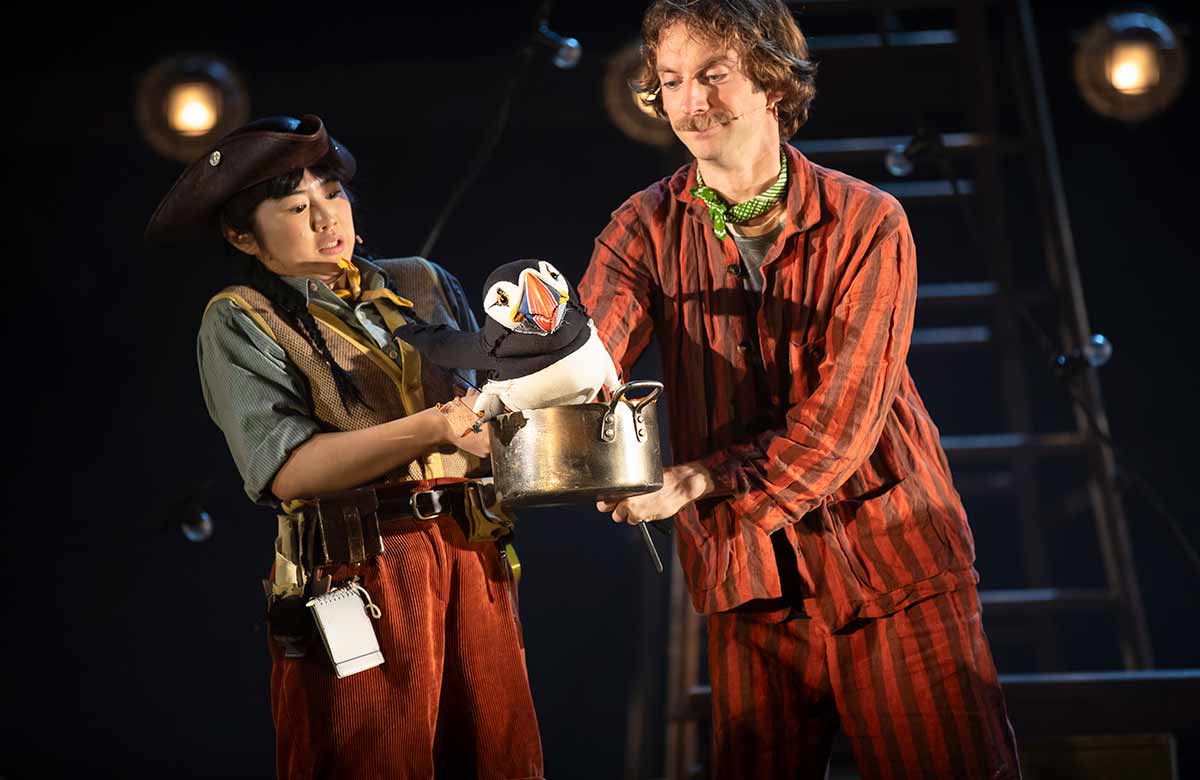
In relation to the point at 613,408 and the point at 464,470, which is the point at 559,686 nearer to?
the point at 464,470

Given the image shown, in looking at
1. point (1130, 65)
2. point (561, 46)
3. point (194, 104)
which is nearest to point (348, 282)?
point (561, 46)

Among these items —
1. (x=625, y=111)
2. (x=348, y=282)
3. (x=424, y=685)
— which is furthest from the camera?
(x=625, y=111)

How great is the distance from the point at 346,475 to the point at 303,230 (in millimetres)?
475

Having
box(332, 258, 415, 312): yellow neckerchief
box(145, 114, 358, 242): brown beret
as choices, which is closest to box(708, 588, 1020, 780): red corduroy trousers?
box(332, 258, 415, 312): yellow neckerchief

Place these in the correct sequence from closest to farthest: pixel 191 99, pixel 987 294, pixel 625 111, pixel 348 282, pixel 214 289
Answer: pixel 348 282
pixel 987 294
pixel 191 99
pixel 625 111
pixel 214 289

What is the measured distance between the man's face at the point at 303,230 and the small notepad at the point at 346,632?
62cm

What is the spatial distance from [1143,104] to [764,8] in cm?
→ 400

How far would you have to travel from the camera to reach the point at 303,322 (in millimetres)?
2473

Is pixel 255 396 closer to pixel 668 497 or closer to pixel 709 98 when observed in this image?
pixel 668 497

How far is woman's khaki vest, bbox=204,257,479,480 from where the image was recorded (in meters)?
2.46

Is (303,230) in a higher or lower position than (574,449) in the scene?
higher

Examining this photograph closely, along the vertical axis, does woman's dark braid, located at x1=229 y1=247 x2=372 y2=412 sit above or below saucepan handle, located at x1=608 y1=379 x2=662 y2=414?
above

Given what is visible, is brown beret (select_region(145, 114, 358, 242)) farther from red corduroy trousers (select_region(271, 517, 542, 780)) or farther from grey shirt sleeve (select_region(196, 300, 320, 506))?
red corduroy trousers (select_region(271, 517, 542, 780))

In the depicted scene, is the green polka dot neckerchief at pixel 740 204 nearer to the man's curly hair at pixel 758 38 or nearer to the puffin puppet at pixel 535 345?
the man's curly hair at pixel 758 38
